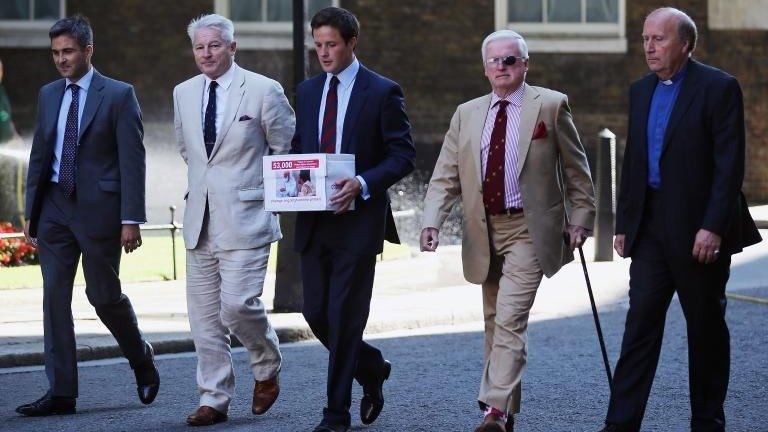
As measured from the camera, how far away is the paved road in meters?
7.62

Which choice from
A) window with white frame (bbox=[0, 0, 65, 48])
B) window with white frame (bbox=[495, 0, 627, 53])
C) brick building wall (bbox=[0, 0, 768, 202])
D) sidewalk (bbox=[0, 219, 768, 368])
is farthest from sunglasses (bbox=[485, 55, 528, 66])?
window with white frame (bbox=[0, 0, 65, 48])

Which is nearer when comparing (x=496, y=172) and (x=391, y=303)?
(x=496, y=172)

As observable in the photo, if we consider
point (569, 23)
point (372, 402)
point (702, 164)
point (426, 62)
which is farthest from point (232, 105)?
point (569, 23)

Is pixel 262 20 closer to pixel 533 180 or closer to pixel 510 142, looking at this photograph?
pixel 510 142

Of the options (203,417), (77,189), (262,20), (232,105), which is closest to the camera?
(203,417)

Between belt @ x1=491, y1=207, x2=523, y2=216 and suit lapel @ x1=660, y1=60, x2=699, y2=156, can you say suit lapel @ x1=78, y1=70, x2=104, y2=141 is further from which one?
suit lapel @ x1=660, y1=60, x2=699, y2=156

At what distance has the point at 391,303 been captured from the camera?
→ 13078 millimetres

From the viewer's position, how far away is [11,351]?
394 inches

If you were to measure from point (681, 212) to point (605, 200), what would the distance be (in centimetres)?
1029

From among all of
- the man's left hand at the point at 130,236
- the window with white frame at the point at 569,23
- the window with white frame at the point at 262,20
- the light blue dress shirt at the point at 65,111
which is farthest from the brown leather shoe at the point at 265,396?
the window with white frame at the point at 569,23

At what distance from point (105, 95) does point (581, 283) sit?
24.6 ft

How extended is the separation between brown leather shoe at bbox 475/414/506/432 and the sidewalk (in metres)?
4.05

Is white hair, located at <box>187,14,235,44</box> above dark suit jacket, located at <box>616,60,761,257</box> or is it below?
above

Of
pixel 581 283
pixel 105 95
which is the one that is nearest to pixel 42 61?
pixel 581 283
